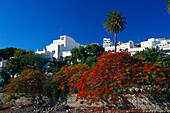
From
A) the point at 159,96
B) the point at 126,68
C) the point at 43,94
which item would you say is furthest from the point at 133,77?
the point at 43,94

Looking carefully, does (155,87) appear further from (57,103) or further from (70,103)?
(57,103)

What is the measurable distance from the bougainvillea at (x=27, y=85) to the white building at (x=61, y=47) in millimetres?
25755

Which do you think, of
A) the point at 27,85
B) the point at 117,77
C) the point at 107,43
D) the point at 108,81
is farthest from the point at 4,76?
the point at 107,43

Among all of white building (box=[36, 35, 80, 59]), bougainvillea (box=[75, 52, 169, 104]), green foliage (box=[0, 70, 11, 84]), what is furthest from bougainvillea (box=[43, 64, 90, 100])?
white building (box=[36, 35, 80, 59])

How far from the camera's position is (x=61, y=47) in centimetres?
4194

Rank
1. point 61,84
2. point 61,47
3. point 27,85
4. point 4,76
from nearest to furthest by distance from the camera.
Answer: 1. point 27,85
2. point 61,84
3. point 4,76
4. point 61,47

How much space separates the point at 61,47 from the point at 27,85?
1214 inches

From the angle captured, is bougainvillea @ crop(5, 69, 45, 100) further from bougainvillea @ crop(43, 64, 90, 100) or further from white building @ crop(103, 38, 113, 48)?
white building @ crop(103, 38, 113, 48)

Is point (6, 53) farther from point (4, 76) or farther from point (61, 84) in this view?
point (61, 84)

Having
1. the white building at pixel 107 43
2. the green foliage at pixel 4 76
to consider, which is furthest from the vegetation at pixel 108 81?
the white building at pixel 107 43

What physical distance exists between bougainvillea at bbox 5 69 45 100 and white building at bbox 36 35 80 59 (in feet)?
84.5

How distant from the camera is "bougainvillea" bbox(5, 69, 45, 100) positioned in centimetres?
1131

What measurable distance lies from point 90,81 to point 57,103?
549 cm

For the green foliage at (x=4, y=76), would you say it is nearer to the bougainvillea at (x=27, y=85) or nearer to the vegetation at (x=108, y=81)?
the vegetation at (x=108, y=81)
